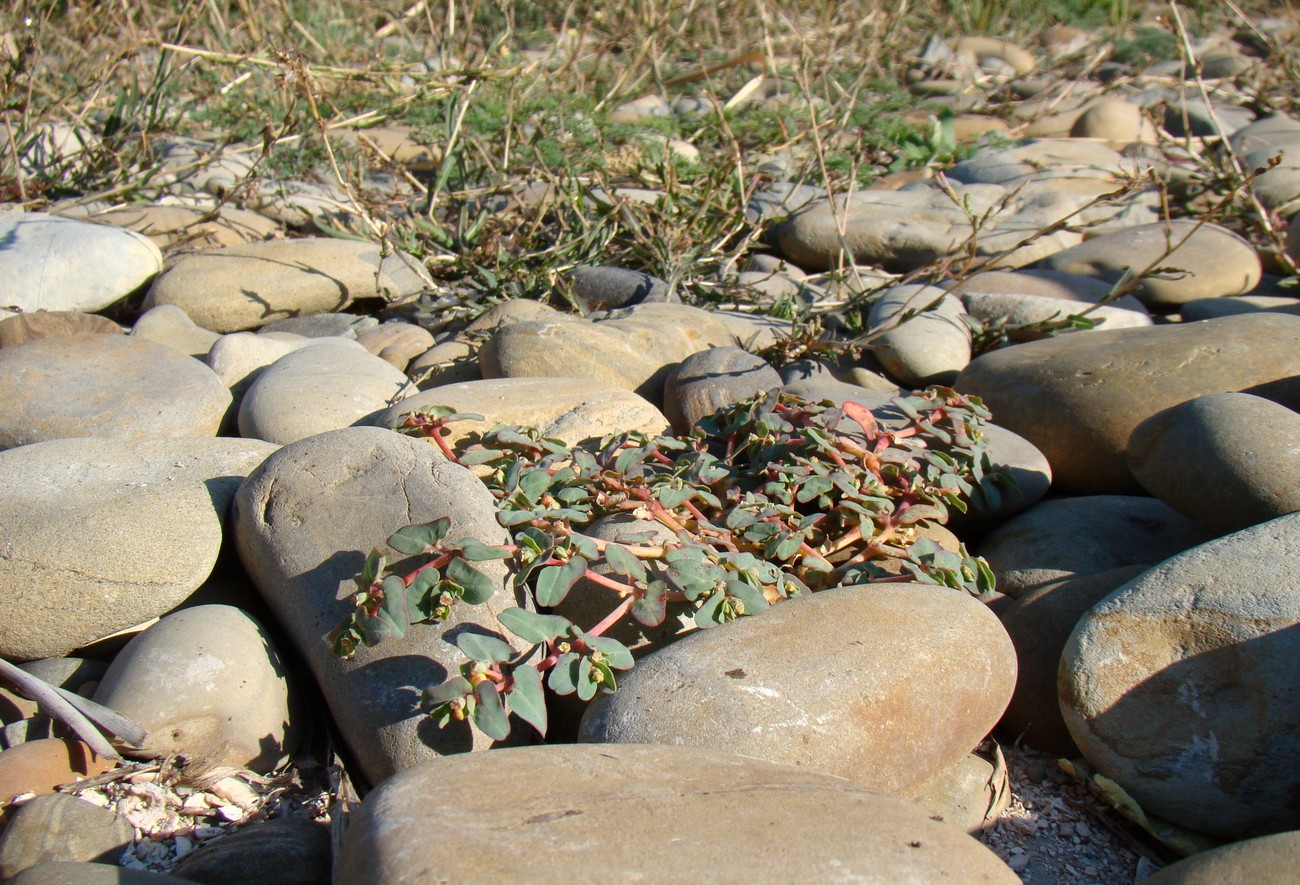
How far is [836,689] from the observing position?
1989 mm

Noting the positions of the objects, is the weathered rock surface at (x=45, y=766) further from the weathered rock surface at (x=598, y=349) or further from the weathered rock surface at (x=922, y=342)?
the weathered rock surface at (x=922, y=342)

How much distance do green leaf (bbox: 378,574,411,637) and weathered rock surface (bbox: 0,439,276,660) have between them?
65 cm

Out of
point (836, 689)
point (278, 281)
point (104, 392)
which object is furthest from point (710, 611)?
point (278, 281)

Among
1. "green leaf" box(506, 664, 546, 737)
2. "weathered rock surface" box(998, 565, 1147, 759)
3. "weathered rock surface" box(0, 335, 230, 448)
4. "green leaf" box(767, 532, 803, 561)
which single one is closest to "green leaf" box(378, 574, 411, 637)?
"green leaf" box(506, 664, 546, 737)

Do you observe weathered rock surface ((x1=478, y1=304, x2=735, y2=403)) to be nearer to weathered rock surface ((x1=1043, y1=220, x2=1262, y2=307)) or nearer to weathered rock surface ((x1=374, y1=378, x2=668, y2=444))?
weathered rock surface ((x1=374, y1=378, x2=668, y2=444))

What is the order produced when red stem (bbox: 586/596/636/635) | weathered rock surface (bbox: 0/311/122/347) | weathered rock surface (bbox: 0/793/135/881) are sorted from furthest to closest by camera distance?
weathered rock surface (bbox: 0/311/122/347)
red stem (bbox: 586/596/636/635)
weathered rock surface (bbox: 0/793/135/881)

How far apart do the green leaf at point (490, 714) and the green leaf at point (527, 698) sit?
0.03 metres

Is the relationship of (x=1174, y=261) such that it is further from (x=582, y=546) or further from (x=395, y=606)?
(x=395, y=606)

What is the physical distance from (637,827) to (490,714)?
0.43m

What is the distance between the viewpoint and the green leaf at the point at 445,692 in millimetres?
1870

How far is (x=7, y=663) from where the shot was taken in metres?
2.14

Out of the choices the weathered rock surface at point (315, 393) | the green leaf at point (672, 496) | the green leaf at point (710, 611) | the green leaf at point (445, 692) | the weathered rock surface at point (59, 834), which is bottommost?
the weathered rock surface at point (59, 834)

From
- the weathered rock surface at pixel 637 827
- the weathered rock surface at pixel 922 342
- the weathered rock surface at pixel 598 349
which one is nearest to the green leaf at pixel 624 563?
the weathered rock surface at pixel 637 827

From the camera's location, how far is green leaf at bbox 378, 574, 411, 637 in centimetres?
197
